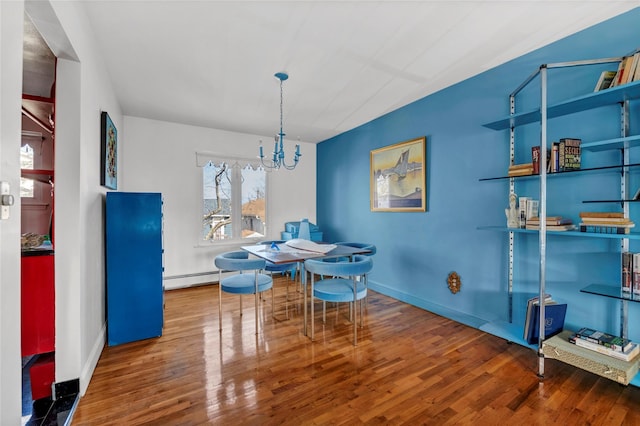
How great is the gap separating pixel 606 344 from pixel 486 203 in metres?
1.41

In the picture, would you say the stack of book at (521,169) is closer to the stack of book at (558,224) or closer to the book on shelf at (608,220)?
the stack of book at (558,224)

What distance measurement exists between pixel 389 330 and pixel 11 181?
2912mm

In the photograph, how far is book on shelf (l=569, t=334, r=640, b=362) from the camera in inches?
71.6

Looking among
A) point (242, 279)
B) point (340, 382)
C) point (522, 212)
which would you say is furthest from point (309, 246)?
point (522, 212)

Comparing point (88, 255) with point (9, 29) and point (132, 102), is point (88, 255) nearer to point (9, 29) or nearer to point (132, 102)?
point (9, 29)

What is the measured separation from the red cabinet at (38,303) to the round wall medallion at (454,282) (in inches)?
138

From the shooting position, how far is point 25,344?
1742 mm

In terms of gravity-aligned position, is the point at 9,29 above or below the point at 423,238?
above

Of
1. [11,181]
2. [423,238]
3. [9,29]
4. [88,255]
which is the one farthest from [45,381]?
[423,238]

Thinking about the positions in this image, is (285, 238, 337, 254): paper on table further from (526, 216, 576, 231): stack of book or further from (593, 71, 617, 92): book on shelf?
(593, 71, 617, 92): book on shelf

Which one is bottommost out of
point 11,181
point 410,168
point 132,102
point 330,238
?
point 330,238

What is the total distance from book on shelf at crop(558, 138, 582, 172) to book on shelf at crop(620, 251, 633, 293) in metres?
0.69

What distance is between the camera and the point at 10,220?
982 millimetres

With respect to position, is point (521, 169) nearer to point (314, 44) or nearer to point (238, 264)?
point (314, 44)
